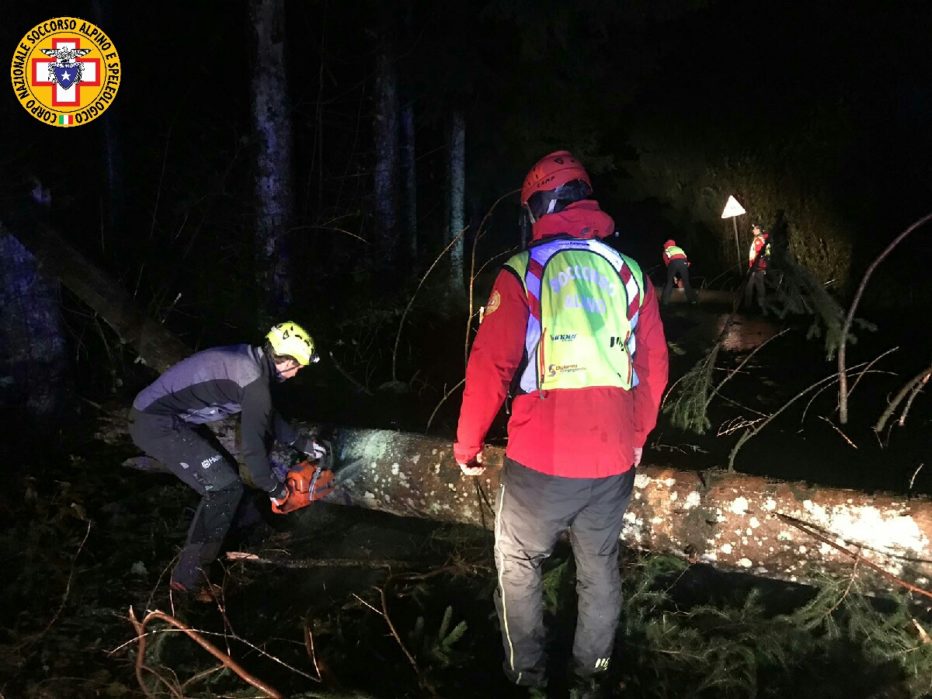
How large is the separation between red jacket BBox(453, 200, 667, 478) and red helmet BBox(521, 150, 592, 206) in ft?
0.37

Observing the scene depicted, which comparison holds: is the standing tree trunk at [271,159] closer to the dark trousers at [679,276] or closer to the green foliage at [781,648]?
the green foliage at [781,648]

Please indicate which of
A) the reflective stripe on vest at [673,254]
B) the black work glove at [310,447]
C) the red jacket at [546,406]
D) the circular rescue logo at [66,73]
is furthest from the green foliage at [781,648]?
the reflective stripe on vest at [673,254]

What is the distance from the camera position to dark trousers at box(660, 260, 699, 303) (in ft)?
36.3

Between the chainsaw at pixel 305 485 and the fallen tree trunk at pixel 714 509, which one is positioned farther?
the chainsaw at pixel 305 485

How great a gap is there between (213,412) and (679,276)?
9685 millimetres

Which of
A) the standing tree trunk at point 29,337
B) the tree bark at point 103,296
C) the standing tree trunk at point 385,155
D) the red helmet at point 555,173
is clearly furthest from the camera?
the standing tree trunk at point 385,155

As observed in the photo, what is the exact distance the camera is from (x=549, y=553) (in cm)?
274

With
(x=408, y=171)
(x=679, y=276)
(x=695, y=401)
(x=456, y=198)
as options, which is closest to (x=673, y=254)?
(x=679, y=276)

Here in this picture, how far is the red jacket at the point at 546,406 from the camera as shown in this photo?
2.47 m

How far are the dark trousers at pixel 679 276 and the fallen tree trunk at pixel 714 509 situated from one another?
829 centimetres

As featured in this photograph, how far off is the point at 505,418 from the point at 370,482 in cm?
100

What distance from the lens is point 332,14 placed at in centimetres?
1099

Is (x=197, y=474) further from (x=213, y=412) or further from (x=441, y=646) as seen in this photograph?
(x=441, y=646)

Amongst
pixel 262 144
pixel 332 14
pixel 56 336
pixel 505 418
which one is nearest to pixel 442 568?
pixel 505 418
